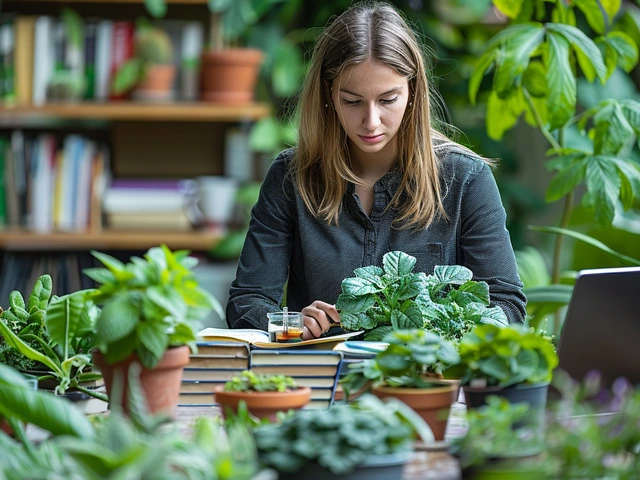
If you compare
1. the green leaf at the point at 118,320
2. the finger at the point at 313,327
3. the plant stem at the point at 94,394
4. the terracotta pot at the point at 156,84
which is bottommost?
the finger at the point at 313,327

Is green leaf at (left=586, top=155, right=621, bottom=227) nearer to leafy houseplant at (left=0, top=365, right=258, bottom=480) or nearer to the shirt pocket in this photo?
the shirt pocket

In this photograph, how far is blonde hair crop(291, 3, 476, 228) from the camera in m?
1.87

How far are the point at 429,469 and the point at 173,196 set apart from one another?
2460mm

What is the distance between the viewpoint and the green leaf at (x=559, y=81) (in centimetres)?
205

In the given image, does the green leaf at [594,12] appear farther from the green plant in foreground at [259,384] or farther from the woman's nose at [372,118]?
the green plant in foreground at [259,384]

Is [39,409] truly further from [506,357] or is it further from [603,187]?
[603,187]

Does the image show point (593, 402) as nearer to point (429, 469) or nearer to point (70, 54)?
point (429, 469)

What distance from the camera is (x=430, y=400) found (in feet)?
3.22

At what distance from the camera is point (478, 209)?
6.32ft

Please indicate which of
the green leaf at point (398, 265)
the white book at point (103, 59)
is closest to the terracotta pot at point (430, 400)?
the green leaf at point (398, 265)

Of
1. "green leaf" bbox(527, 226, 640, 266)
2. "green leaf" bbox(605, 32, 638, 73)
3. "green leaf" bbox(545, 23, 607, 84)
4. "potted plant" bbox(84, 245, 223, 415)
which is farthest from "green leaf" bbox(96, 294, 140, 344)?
"green leaf" bbox(605, 32, 638, 73)

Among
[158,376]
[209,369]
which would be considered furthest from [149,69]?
[158,376]

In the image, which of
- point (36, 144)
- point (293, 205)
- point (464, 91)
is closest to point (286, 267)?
point (293, 205)

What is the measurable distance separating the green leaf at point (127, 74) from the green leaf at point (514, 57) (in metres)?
1.44
